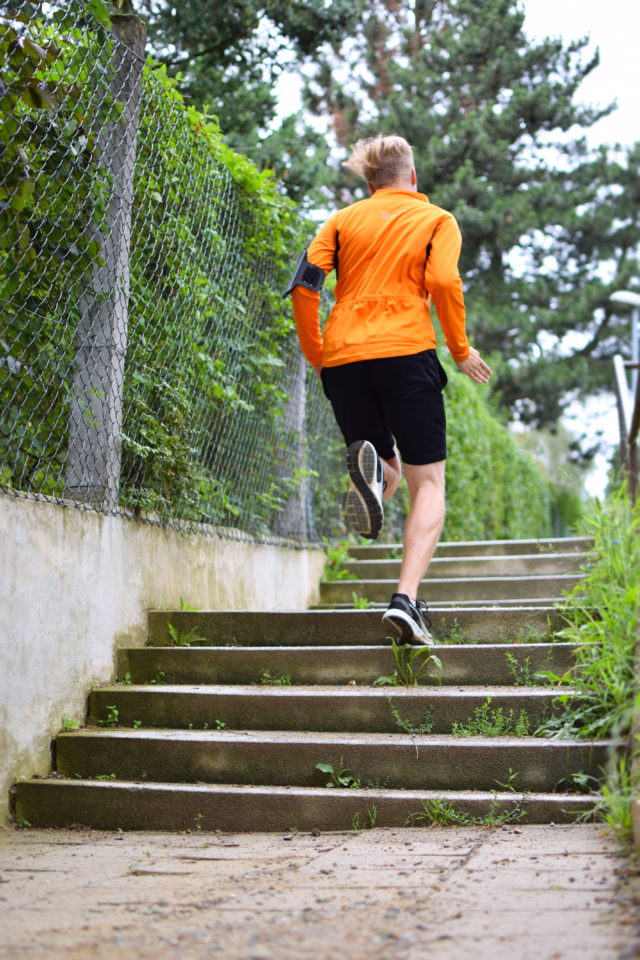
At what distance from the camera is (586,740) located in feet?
11.2

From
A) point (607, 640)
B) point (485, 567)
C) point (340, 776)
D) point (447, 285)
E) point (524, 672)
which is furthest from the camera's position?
point (485, 567)

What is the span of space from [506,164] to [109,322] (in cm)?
1817

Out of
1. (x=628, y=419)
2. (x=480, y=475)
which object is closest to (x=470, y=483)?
(x=480, y=475)

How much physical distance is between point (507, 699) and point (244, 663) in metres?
1.15

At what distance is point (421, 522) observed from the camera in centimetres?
413

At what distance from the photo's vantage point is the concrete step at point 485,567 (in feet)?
20.7

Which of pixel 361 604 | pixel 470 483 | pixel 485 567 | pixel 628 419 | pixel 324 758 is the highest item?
pixel 628 419

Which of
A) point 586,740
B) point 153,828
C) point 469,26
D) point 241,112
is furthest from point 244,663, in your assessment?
point 469,26

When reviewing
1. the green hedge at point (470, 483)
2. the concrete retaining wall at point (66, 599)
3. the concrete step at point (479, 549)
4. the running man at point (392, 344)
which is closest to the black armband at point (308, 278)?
the running man at point (392, 344)

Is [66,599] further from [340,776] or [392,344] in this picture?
[392,344]

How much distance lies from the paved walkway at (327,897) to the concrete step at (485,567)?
3.27 m

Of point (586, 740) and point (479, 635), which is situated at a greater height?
point (479, 635)

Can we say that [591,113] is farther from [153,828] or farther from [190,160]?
[153,828]

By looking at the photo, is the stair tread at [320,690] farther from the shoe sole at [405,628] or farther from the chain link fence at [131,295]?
the chain link fence at [131,295]
